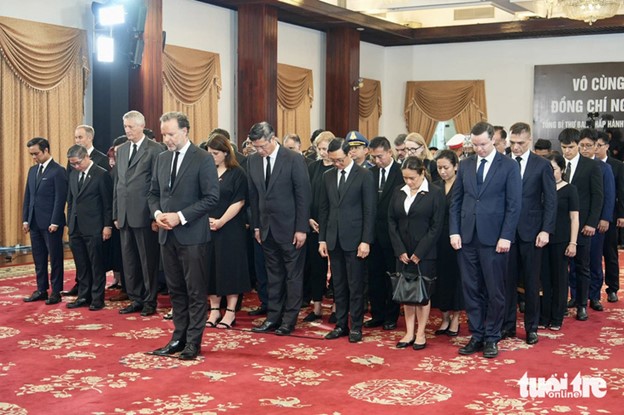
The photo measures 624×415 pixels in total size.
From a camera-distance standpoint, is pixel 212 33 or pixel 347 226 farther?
pixel 212 33

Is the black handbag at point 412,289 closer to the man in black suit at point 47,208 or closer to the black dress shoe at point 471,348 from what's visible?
the black dress shoe at point 471,348

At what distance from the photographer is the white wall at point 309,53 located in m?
14.2

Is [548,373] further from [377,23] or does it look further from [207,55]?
[377,23]

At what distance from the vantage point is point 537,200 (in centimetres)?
586

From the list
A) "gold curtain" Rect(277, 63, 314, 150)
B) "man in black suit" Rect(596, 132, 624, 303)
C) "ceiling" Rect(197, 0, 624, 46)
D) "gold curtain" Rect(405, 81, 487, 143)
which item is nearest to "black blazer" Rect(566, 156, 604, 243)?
"man in black suit" Rect(596, 132, 624, 303)

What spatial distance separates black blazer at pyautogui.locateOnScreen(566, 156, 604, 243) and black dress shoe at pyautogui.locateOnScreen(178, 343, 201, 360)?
3.41 meters

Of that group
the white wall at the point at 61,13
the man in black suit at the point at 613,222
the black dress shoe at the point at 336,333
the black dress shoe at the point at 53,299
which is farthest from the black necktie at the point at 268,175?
the white wall at the point at 61,13

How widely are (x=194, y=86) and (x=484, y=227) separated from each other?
25.0 ft

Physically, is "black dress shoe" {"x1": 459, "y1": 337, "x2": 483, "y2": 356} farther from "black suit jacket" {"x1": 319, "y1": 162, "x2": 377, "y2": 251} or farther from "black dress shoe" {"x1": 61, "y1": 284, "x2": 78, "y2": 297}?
"black dress shoe" {"x1": 61, "y1": 284, "x2": 78, "y2": 297}

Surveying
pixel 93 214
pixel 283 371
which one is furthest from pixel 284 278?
pixel 93 214

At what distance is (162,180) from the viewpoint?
211 inches

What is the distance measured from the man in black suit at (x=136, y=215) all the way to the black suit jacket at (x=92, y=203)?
204 mm

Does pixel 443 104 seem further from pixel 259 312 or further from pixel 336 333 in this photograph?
pixel 336 333

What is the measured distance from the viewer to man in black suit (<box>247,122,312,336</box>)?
6.05 meters
